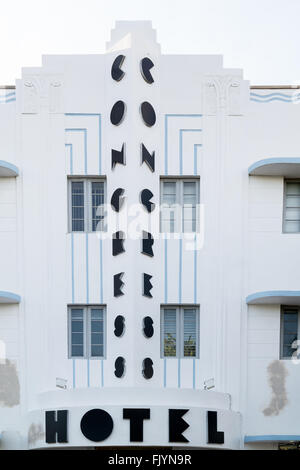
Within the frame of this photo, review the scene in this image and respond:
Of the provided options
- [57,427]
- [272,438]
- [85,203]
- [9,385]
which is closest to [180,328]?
[272,438]

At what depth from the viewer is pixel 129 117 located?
6.87 meters

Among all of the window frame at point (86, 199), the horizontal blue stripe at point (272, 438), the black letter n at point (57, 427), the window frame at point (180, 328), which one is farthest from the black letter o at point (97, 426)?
the window frame at point (86, 199)

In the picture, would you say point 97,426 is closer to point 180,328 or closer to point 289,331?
point 180,328

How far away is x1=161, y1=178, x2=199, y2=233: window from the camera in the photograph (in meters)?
7.18

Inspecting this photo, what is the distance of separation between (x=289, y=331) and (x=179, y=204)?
300cm

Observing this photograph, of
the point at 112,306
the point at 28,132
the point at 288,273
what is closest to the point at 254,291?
the point at 288,273

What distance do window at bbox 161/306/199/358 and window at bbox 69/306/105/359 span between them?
1098mm

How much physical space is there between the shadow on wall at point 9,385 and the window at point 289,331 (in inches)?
185

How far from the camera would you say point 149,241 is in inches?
276

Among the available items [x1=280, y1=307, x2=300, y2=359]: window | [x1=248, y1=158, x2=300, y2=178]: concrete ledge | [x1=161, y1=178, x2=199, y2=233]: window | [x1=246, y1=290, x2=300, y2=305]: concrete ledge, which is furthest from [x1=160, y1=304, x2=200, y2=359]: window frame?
[x1=248, y1=158, x2=300, y2=178]: concrete ledge

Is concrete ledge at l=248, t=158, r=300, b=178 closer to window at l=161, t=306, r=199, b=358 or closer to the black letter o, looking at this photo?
window at l=161, t=306, r=199, b=358

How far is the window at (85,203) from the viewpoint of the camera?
7145 mm

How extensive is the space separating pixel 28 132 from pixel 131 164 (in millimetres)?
1895

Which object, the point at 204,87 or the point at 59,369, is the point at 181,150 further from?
the point at 59,369
